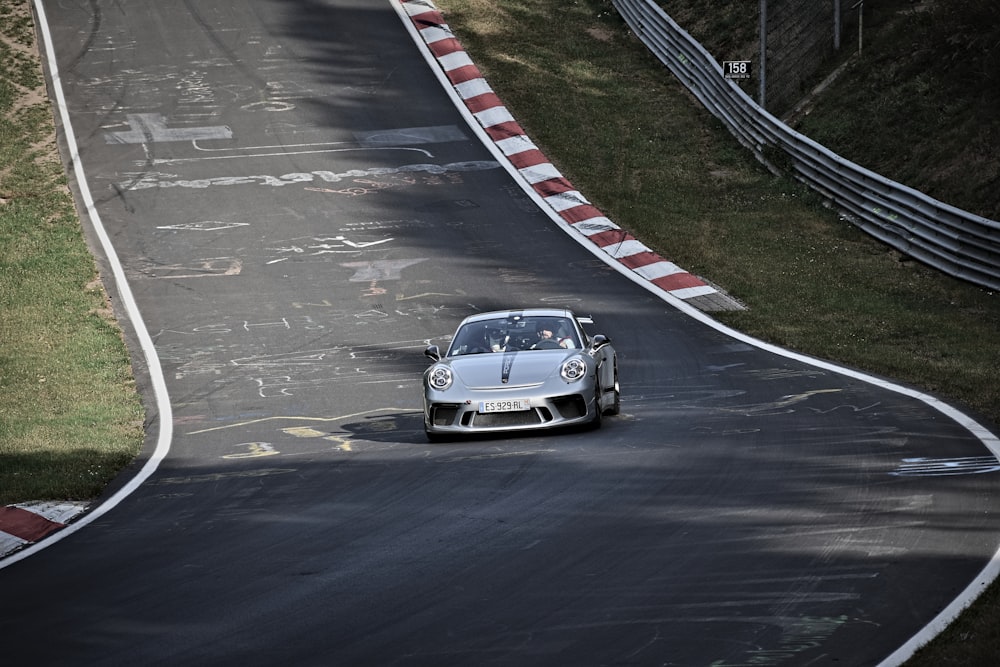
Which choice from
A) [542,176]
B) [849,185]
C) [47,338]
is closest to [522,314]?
[47,338]

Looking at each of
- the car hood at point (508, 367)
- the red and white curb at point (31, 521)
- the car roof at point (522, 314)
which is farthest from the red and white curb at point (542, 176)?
the red and white curb at point (31, 521)

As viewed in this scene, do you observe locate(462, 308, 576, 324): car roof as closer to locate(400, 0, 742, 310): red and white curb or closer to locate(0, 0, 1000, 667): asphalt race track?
locate(0, 0, 1000, 667): asphalt race track

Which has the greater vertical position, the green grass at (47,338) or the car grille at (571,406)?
the car grille at (571,406)

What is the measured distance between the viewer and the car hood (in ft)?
44.8

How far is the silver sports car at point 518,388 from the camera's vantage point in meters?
13.5

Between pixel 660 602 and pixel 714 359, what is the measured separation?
10.1m

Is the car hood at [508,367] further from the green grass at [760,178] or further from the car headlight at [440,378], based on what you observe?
the green grass at [760,178]

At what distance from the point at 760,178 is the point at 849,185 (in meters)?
2.69

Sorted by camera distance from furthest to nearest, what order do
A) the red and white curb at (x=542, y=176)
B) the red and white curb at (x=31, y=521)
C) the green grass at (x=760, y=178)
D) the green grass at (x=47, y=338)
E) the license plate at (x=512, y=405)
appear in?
the red and white curb at (x=542, y=176)
the green grass at (x=760, y=178)
the green grass at (x=47, y=338)
the license plate at (x=512, y=405)
the red and white curb at (x=31, y=521)

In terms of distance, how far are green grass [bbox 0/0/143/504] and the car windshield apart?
3.73m

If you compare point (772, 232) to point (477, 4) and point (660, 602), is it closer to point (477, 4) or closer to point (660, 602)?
point (477, 4)

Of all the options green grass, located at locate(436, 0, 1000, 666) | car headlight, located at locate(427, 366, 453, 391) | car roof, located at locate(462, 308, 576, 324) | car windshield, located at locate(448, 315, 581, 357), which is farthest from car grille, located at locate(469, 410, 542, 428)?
green grass, located at locate(436, 0, 1000, 666)

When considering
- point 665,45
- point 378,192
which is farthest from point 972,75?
point 378,192

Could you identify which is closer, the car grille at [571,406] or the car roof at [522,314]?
the car grille at [571,406]
